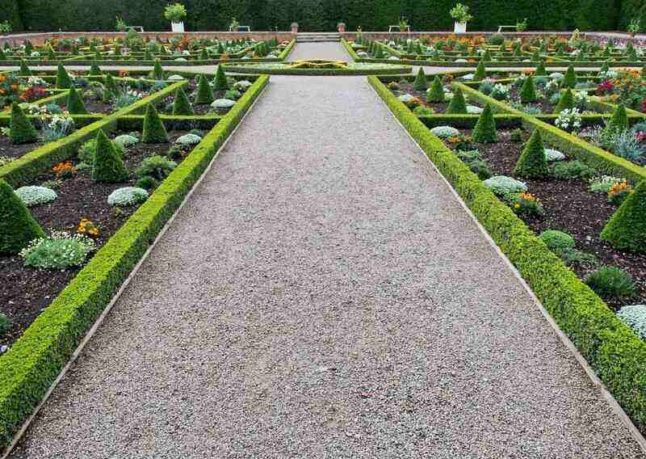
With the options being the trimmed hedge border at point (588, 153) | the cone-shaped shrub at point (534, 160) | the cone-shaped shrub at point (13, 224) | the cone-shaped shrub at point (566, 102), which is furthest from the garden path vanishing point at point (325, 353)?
the cone-shaped shrub at point (566, 102)

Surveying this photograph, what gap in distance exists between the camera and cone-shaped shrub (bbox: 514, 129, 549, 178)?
9.84 metres

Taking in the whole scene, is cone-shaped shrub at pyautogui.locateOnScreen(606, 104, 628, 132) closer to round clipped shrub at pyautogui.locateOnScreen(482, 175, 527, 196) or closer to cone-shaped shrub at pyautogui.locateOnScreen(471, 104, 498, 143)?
cone-shaped shrub at pyautogui.locateOnScreen(471, 104, 498, 143)

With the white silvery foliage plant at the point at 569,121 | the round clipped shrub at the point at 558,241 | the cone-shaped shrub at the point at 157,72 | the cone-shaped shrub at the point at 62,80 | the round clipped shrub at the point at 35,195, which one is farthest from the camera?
the cone-shaped shrub at the point at 157,72

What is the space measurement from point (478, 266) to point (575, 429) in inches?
113

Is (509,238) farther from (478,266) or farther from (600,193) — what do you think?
(600,193)

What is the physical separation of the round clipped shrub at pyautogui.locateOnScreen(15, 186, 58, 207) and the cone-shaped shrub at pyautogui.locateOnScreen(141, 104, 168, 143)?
3.60 meters

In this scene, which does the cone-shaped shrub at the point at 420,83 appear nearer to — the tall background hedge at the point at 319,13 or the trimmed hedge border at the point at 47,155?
the trimmed hedge border at the point at 47,155

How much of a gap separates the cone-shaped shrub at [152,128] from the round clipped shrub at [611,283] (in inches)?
385

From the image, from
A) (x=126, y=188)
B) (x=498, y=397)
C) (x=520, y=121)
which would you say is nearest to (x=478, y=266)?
(x=498, y=397)

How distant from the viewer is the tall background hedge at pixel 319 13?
138ft

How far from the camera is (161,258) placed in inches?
291

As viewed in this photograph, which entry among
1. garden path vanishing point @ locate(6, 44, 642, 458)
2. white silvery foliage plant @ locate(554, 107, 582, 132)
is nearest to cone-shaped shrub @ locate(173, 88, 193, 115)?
garden path vanishing point @ locate(6, 44, 642, 458)

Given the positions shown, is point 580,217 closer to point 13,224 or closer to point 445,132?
point 445,132

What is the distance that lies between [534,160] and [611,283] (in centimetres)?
422
